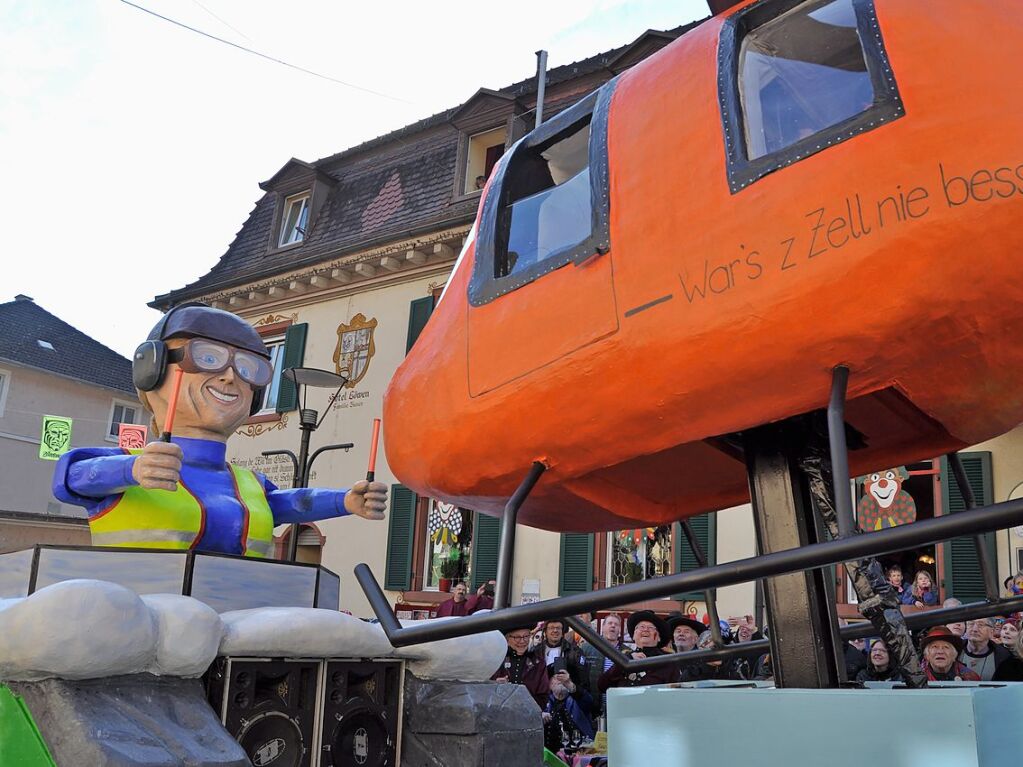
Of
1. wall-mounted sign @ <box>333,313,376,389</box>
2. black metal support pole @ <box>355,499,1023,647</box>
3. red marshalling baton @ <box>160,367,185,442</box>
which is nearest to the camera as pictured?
black metal support pole @ <box>355,499,1023,647</box>

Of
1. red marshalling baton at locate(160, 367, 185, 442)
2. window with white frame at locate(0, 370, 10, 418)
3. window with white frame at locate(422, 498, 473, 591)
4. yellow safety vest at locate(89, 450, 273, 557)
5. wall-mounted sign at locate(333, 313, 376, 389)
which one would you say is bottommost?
yellow safety vest at locate(89, 450, 273, 557)

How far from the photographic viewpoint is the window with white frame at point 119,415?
80.4ft

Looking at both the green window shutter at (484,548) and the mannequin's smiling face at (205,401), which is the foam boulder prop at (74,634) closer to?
the mannequin's smiling face at (205,401)

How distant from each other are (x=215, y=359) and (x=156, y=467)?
86cm

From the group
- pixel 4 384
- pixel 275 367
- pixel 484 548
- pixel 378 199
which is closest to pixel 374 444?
pixel 484 548

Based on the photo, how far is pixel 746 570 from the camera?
5.40 feet

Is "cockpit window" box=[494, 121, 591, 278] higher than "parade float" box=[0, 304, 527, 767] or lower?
higher

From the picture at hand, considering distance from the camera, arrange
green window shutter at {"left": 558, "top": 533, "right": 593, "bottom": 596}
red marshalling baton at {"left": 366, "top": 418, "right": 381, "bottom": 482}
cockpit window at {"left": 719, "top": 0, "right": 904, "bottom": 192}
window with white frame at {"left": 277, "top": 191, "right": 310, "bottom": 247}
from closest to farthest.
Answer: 1. cockpit window at {"left": 719, "top": 0, "right": 904, "bottom": 192}
2. red marshalling baton at {"left": 366, "top": 418, "right": 381, "bottom": 482}
3. green window shutter at {"left": 558, "top": 533, "right": 593, "bottom": 596}
4. window with white frame at {"left": 277, "top": 191, "right": 310, "bottom": 247}

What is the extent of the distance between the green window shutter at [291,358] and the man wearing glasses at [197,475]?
9.69m

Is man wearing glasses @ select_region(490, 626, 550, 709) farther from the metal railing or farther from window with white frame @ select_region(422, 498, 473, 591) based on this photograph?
window with white frame @ select_region(422, 498, 473, 591)

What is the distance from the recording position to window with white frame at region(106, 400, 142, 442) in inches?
965

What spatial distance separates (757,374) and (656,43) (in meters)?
10.0

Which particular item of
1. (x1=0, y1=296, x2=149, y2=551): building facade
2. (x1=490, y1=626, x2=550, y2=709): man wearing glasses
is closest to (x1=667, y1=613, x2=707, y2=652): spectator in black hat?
(x1=490, y1=626, x2=550, y2=709): man wearing glasses

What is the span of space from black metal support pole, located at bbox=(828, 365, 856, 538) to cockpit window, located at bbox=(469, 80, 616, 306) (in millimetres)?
570
